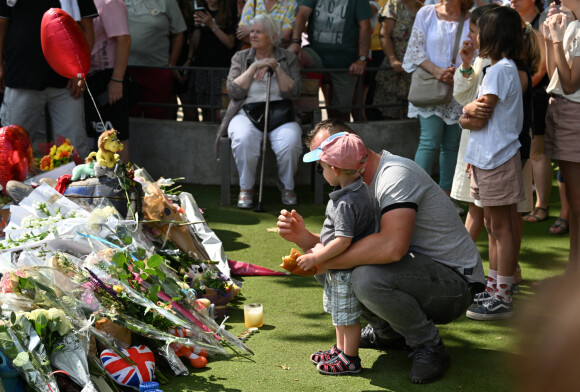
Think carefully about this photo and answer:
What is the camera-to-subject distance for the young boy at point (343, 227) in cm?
364

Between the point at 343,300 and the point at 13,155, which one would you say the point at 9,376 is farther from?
the point at 13,155

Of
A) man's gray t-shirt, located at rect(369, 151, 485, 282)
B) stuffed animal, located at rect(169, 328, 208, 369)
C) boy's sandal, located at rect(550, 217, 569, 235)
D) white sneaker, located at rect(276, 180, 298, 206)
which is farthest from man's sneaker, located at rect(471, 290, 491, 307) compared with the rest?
white sneaker, located at rect(276, 180, 298, 206)

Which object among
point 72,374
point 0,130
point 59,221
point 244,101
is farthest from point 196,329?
point 244,101

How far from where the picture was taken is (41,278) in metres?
3.74

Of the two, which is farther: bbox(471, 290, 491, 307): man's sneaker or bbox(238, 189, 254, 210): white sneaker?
bbox(238, 189, 254, 210): white sneaker

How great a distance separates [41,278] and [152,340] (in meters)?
0.63

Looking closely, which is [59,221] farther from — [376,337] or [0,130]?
[376,337]

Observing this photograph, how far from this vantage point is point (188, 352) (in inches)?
158

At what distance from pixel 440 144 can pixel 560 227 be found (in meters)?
1.29

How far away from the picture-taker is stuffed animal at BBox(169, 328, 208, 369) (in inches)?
157

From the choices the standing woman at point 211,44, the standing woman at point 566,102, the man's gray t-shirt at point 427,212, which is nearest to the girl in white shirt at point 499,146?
the standing woman at point 566,102

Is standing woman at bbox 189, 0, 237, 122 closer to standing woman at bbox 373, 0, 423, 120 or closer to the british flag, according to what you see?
standing woman at bbox 373, 0, 423, 120

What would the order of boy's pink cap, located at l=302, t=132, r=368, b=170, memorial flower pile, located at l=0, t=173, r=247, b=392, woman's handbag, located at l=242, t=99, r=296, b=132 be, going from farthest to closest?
1. woman's handbag, located at l=242, t=99, r=296, b=132
2. boy's pink cap, located at l=302, t=132, r=368, b=170
3. memorial flower pile, located at l=0, t=173, r=247, b=392

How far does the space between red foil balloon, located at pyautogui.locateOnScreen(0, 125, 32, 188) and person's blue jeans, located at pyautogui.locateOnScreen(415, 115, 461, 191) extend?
3.28 meters
